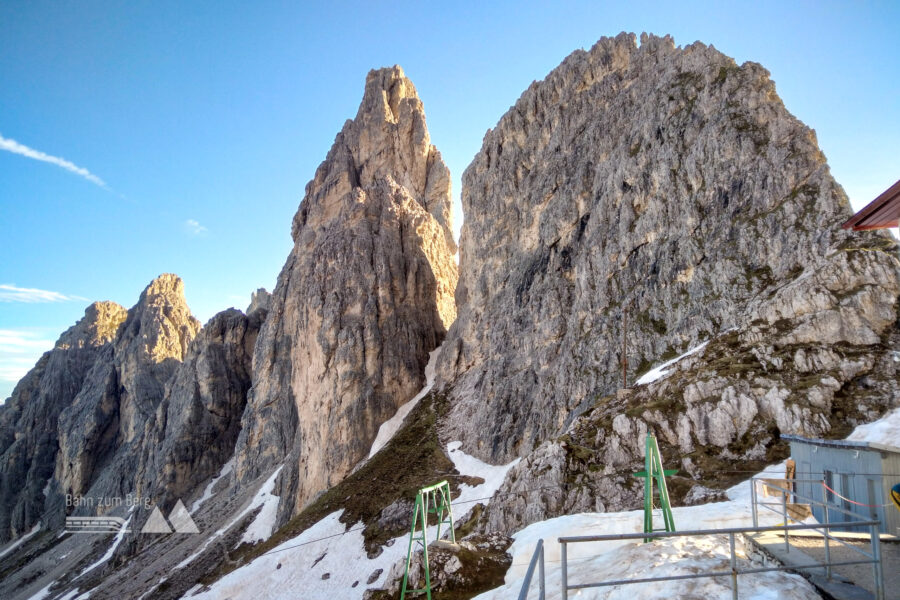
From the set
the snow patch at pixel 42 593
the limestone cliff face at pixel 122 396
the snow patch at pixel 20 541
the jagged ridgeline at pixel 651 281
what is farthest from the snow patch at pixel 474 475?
the snow patch at pixel 20 541

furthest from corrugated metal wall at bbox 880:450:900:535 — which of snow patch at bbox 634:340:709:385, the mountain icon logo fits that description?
the mountain icon logo

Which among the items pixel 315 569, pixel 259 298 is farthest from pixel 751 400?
pixel 259 298

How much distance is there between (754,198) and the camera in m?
35.8

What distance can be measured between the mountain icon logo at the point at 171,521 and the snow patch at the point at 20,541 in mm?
53299

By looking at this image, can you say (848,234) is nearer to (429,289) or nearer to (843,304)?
(843,304)

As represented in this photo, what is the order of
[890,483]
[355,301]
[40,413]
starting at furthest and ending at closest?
[40,413], [355,301], [890,483]

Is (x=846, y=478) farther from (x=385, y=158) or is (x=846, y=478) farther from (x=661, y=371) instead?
(x=385, y=158)

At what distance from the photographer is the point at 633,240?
148 feet

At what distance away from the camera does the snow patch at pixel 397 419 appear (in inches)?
2547

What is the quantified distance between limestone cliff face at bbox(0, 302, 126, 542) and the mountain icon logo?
191 feet

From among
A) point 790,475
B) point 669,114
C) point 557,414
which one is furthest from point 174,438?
point 790,475

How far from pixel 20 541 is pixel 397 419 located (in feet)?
361

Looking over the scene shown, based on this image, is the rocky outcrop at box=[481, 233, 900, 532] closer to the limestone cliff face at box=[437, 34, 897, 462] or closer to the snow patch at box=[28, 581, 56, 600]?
the limestone cliff face at box=[437, 34, 897, 462]

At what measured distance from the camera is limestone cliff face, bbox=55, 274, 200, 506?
117438 millimetres
